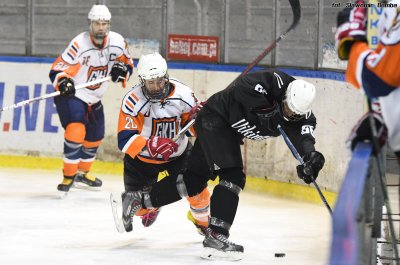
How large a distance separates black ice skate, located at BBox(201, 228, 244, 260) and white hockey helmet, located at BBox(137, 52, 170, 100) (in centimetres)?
75

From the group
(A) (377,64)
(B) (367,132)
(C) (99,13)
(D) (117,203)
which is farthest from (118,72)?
(A) (377,64)

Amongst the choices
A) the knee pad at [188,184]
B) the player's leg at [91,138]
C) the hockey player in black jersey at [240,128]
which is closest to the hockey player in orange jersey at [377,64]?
the hockey player in black jersey at [240,128]

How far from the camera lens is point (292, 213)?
21.3ft

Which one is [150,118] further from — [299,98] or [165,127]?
[299,98]

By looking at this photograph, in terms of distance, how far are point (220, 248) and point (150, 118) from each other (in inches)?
33.0

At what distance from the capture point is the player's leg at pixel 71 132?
23.0ft

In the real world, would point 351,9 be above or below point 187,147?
above

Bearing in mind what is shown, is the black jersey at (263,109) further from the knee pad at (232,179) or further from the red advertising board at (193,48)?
the red advertising board at (193,48)

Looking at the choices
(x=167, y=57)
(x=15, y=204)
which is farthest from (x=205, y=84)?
(x=15, y=204)

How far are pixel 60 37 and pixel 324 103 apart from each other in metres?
2.67

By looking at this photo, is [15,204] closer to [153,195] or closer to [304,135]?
[153,195]

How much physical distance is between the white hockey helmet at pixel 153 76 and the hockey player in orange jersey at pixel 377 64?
8.21 ft

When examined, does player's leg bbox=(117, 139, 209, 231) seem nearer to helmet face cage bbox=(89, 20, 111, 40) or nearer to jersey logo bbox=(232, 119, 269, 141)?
jersey logo bbox=(232, 119, 269, 141)

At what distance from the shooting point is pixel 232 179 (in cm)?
490
